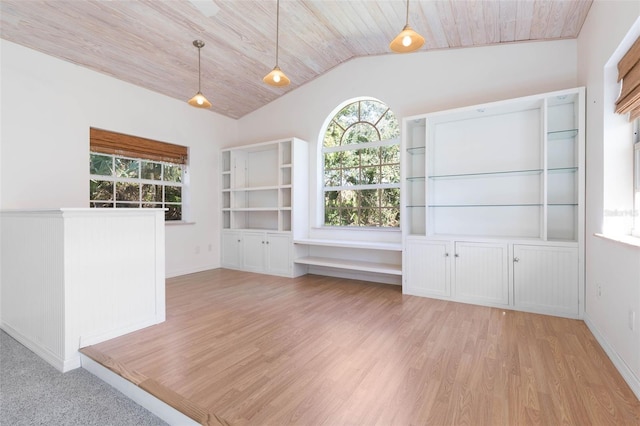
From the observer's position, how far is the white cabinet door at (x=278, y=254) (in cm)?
478

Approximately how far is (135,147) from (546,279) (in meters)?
5.43

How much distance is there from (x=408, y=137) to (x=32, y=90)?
4506 millimetres

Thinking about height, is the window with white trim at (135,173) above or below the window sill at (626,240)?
above

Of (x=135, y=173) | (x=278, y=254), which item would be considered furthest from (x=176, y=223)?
(x=278, y=254)

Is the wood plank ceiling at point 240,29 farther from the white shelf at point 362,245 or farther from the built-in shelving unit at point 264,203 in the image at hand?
the white shelf at point 362,245

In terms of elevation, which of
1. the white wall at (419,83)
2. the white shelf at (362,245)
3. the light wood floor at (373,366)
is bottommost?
the light wood floor at (373,366)

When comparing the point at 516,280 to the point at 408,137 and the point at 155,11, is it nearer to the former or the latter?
the point at 408,137

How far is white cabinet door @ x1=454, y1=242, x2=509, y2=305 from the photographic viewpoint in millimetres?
3203

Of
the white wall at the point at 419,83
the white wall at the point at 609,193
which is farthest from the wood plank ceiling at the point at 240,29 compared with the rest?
the white wall at the point at 609,193

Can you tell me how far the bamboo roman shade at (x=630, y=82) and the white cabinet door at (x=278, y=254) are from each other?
3.93 meters

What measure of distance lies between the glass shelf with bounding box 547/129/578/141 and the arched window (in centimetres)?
178

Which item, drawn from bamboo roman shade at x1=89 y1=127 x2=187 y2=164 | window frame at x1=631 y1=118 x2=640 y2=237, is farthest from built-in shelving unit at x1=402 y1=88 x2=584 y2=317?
bamboo roman shade at x1=89 y1=127 x2=187 y2=164

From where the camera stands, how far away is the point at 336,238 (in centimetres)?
479

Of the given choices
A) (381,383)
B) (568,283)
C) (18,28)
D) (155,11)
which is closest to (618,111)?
(568,283)
